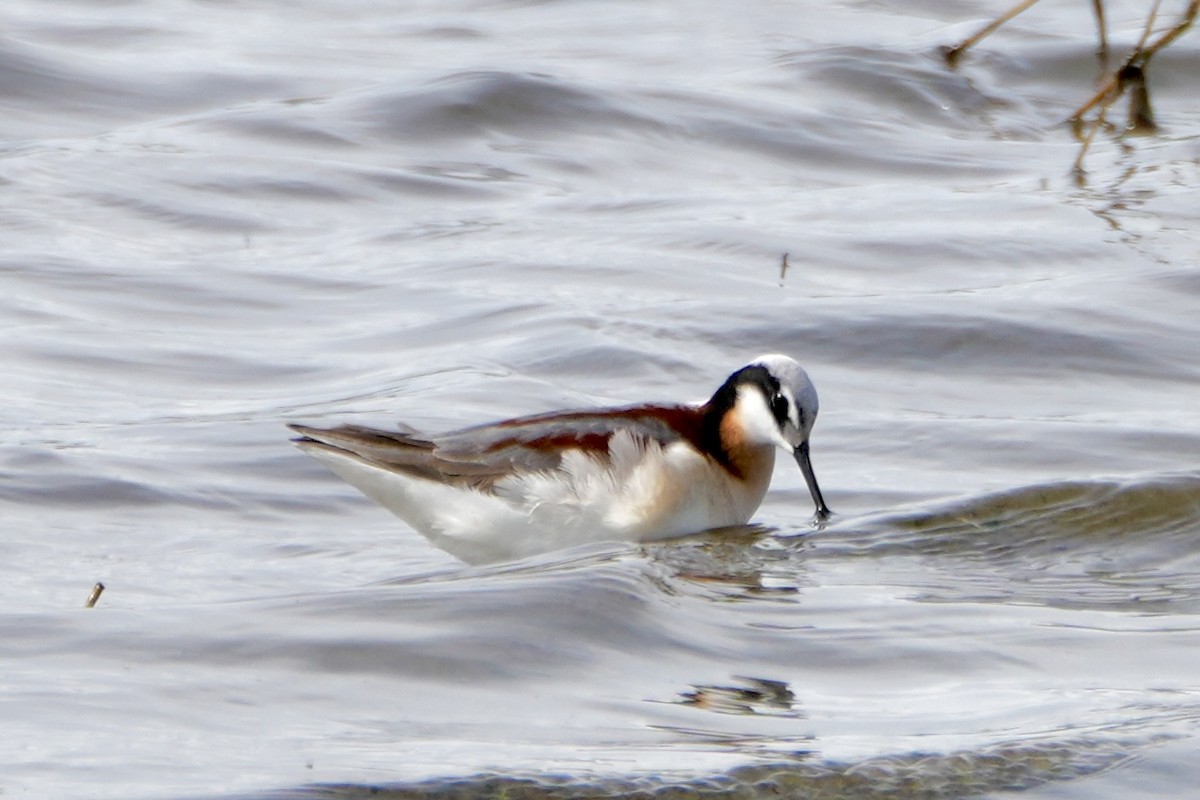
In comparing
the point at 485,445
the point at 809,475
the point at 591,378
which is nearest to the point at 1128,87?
the point at 591,378

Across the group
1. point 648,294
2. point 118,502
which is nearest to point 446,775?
point 118,502

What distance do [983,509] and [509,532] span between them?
2.04 m

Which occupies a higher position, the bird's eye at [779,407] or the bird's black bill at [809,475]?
the bird's eye at [779,407]

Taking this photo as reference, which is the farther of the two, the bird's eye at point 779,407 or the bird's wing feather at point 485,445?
the bird's eye at point 779,407

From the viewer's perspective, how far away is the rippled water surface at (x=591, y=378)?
5.79m

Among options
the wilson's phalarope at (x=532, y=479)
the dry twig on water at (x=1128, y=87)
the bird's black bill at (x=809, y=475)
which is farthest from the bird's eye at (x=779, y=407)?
the dry twig on water at (x=1128, y=87)

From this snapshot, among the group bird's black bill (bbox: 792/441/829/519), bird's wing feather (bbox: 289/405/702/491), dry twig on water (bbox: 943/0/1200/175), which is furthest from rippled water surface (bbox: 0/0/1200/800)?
bird's wing feather (bbox: 289/405/702/491)

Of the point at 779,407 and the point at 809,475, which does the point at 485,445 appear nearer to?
the point at 779,407

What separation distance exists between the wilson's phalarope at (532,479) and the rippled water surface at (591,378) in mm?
216

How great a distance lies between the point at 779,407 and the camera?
8875 millimetres

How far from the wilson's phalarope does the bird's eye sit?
1.32ft

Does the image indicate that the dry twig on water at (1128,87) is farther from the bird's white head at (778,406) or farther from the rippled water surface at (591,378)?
the bird's white head at (778,406)

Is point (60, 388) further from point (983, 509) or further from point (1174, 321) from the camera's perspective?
point (1174, 321)

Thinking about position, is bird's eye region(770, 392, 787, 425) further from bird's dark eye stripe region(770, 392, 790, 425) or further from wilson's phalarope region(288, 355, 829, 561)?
wilson's phalarope region(288, 355, 829, 561)
